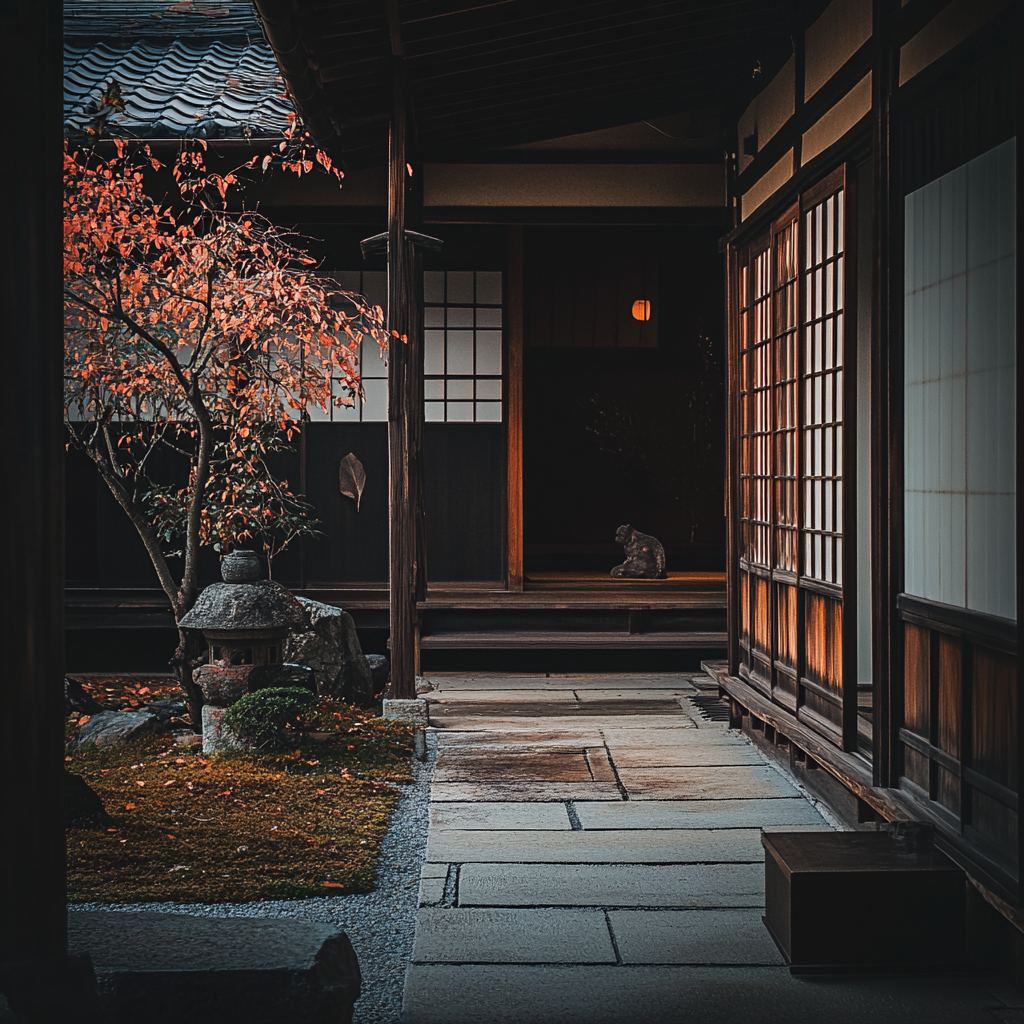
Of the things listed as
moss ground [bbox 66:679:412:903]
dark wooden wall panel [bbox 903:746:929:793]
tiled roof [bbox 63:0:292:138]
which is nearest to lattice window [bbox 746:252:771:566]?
dark wooden wall panel [bbox 903:746:929:793]

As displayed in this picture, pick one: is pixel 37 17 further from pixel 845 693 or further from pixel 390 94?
pixel 390 94

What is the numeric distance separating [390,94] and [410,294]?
1320 millimetres

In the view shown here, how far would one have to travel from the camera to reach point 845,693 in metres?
5.39

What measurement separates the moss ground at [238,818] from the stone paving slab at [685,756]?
1.30m

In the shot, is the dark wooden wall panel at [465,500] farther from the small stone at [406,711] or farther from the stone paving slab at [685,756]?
the stone paving slab at [685,756]

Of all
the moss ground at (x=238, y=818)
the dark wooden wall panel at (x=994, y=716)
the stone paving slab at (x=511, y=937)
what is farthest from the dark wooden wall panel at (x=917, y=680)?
the moss ground at (x=238, y=818)

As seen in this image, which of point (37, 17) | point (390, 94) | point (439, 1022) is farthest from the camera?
point (390, 94)

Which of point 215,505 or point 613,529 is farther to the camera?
point 613,529

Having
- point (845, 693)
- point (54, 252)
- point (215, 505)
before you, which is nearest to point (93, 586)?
point (215, 505)

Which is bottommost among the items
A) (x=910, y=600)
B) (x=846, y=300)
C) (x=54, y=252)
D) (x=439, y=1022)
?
(x=439, y=1022)

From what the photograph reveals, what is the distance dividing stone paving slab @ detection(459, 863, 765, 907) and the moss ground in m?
0.49

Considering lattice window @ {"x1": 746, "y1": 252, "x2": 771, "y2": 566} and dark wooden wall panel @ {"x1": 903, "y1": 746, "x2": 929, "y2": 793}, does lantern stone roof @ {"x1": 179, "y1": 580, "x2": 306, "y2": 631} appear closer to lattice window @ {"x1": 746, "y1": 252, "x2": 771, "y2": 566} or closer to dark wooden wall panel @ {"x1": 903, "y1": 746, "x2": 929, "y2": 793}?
lattice window @ {"x1": 746, "y1": 252, "x2": 771, "y2": 566}

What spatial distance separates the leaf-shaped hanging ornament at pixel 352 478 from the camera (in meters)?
9.95

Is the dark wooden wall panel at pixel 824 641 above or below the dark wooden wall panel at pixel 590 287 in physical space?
below
